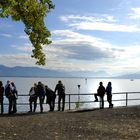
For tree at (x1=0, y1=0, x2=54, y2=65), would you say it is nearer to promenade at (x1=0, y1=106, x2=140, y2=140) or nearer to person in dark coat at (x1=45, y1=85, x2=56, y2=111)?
promenade at (x1=0, y1=106, x2=140, y2=140)

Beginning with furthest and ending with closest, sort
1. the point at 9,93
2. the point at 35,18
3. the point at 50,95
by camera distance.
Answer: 1. the point at 50,95
2. the point at 9,93
3. the point at 35,18

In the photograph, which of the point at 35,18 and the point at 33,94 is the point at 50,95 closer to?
the point at 33,94

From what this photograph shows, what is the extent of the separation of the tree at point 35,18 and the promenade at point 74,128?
2832mm

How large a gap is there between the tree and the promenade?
112 inches

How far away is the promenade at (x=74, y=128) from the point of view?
1730cm

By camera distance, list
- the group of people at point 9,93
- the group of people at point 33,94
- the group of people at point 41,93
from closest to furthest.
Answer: the group of people at point 9,93
the group of people at point 33,94
the group of people at point 41,93

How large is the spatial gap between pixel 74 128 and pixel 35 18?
4.71 m

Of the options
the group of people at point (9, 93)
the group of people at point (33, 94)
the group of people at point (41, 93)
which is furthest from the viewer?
the group of people at point (41, 93)

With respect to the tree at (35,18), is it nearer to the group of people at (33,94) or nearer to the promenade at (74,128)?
the promenade at (74,128)

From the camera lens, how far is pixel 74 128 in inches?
762

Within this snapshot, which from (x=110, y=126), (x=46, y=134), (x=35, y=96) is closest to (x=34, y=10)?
(x=46, y=134)

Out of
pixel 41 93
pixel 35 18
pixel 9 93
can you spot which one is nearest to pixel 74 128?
pixel 35 18

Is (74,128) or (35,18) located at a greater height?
(35,18)

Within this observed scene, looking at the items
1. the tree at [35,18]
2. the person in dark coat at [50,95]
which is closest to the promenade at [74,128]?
the tree at [35,18]
